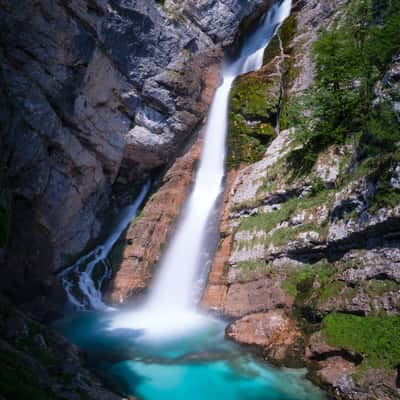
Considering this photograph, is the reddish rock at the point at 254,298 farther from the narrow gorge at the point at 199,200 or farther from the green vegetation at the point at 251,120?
the green vegetation at the point at 251,120

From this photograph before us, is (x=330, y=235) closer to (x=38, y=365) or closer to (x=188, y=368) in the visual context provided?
(x=188, y=368)

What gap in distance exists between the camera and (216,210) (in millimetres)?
20766

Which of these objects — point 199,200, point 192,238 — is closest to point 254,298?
point 192,238

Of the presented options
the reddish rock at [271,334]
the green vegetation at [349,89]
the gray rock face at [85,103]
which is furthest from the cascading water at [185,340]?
the green vegetation at [349,89]

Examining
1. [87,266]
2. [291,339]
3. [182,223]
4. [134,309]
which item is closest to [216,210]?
[182,223]

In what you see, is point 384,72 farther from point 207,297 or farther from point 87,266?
point 87,266

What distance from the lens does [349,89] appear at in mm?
15703

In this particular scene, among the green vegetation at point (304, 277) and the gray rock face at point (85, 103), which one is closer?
the green vegetation at point (304, 277)

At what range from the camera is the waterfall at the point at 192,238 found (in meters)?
17.1

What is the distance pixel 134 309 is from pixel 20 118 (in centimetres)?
1023

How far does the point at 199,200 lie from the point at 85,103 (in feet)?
27.0

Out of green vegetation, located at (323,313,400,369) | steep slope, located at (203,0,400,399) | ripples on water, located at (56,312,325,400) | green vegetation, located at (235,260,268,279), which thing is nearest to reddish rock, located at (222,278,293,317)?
steep slope, located at (203,0,400,399)

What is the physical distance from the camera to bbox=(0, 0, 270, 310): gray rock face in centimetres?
1656

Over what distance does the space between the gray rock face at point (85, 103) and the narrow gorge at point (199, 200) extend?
101 mm
